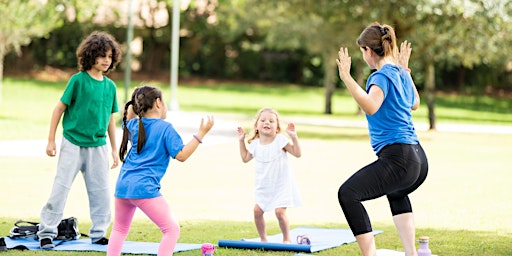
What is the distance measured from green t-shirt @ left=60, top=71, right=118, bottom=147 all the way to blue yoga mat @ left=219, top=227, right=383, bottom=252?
4.49 ft

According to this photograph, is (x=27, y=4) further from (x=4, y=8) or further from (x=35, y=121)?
(x=35, y=121)

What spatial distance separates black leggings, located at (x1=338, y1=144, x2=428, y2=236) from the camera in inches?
260

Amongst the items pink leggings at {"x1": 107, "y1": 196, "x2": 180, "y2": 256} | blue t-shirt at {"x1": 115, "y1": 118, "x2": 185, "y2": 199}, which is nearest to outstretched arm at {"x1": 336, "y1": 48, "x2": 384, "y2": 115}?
blue t-shirt at {"x1": 115, "y1": 118, "x2": 185, "y2": 199}

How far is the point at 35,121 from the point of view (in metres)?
25.6

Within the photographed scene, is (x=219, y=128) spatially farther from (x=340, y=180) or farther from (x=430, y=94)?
(x=340, y=180)

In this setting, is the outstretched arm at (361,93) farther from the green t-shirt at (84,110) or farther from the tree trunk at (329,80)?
the tree trunk at (329,80)

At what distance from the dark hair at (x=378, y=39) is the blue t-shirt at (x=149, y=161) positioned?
1402mm

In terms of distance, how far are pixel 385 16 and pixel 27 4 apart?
10.2 m

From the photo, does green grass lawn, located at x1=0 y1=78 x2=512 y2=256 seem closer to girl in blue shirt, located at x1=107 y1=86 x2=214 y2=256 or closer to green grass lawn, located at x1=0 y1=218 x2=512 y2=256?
green grass lawn, located at x1=0 y1=218 x2=512 y2=256

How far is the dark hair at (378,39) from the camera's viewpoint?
22.2ft

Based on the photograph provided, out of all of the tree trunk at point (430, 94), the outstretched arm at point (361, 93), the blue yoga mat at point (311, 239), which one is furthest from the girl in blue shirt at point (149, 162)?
the tree trunk at point (430, 94)

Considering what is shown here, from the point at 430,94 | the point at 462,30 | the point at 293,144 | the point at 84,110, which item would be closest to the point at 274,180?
the point at 293,144

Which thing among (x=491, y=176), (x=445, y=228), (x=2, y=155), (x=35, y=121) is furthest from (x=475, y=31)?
(x=445, y=228)

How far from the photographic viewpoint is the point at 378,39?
22.3ft
